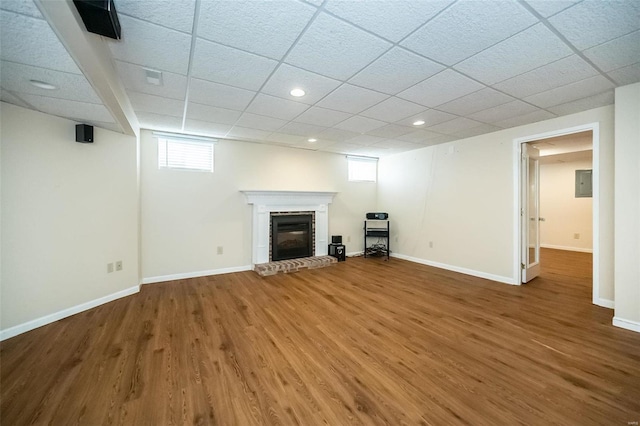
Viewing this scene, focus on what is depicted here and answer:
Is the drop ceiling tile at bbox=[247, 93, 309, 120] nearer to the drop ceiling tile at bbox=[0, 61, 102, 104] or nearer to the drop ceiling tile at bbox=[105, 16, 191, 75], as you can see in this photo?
the drop ceiling tile at bbox=[105, 16, 191, 75]

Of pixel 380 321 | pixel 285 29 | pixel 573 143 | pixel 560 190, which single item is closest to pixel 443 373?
pixel 380 321

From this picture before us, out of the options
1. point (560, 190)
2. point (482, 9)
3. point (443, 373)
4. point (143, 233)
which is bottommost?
point (443, 373)

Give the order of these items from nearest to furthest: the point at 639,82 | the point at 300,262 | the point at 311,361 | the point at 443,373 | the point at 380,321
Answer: the point at 443,373 → the point at 311,361 → the point at 639,82 → the point at 380,321 → the point at 300,262

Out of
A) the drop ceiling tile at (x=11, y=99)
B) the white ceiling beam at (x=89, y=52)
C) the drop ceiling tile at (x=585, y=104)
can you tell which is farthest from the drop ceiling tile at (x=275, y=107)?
the drop ceiling tile at (x=585, y=104)

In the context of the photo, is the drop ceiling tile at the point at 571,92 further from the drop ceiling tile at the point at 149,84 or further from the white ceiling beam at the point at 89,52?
the white ceiling beam at the point at 89,52

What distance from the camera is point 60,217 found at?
2.77m

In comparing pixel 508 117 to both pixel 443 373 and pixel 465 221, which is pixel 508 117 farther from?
pixel 443 373

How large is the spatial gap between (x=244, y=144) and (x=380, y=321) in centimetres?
383

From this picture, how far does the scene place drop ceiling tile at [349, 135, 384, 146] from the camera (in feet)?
14.7

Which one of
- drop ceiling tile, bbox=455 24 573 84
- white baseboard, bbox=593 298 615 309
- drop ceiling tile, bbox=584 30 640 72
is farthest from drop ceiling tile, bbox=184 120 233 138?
white baseboard, bbox=593 298 615 309

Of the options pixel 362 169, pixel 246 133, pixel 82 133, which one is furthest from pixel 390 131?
pixel 82 133

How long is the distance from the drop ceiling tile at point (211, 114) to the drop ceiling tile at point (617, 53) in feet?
11.4

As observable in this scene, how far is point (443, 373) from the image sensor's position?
6.13ft

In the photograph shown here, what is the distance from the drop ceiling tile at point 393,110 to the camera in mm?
2922
